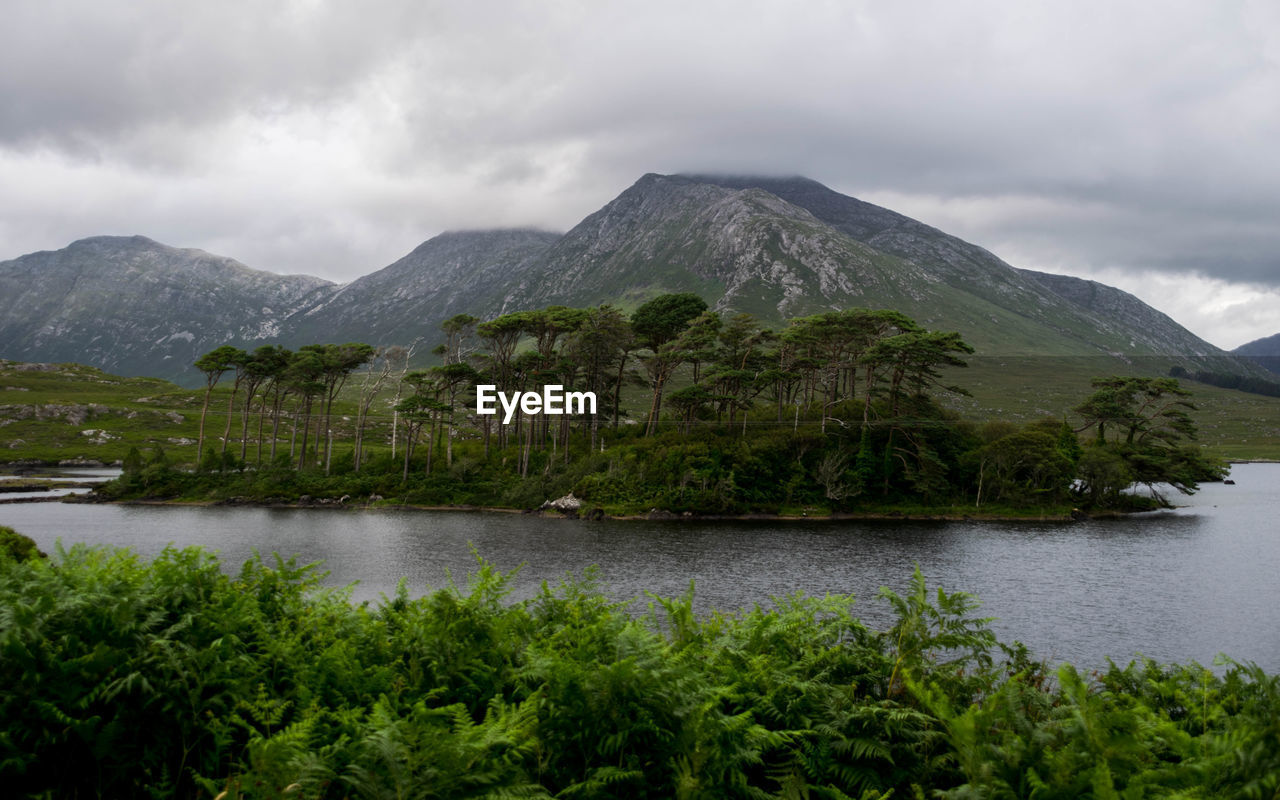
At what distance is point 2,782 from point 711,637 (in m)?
6.91

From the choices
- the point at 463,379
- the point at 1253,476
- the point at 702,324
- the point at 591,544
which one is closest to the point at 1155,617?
the point at 591,544

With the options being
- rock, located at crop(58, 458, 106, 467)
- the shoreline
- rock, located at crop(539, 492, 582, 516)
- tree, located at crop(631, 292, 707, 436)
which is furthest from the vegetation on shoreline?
rock, located at crop(58, 458, 106, 467)

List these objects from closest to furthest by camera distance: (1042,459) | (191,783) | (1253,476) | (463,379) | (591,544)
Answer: (191,783)
(591,544)
(1042,459)
(463,379)
(1253,476)

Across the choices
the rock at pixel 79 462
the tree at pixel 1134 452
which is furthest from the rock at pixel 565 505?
the rock at pixel 79 462

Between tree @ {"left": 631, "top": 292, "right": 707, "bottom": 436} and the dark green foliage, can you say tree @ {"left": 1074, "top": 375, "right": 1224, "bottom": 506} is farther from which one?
the dark green foliage

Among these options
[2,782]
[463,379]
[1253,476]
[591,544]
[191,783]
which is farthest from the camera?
[1253,476]

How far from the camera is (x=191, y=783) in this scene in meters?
5.41

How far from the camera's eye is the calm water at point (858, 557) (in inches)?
1219

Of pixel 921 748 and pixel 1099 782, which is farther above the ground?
pixel 1099 782

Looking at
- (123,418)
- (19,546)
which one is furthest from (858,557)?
(123,418)

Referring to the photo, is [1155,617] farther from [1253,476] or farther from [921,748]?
[1253,476]

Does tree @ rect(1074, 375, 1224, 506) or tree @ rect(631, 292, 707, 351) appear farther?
tree @ rect(631, 292, 707, 351)

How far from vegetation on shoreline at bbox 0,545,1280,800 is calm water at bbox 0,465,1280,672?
633 inches

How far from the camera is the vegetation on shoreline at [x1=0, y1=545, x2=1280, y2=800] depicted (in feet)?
15.8
